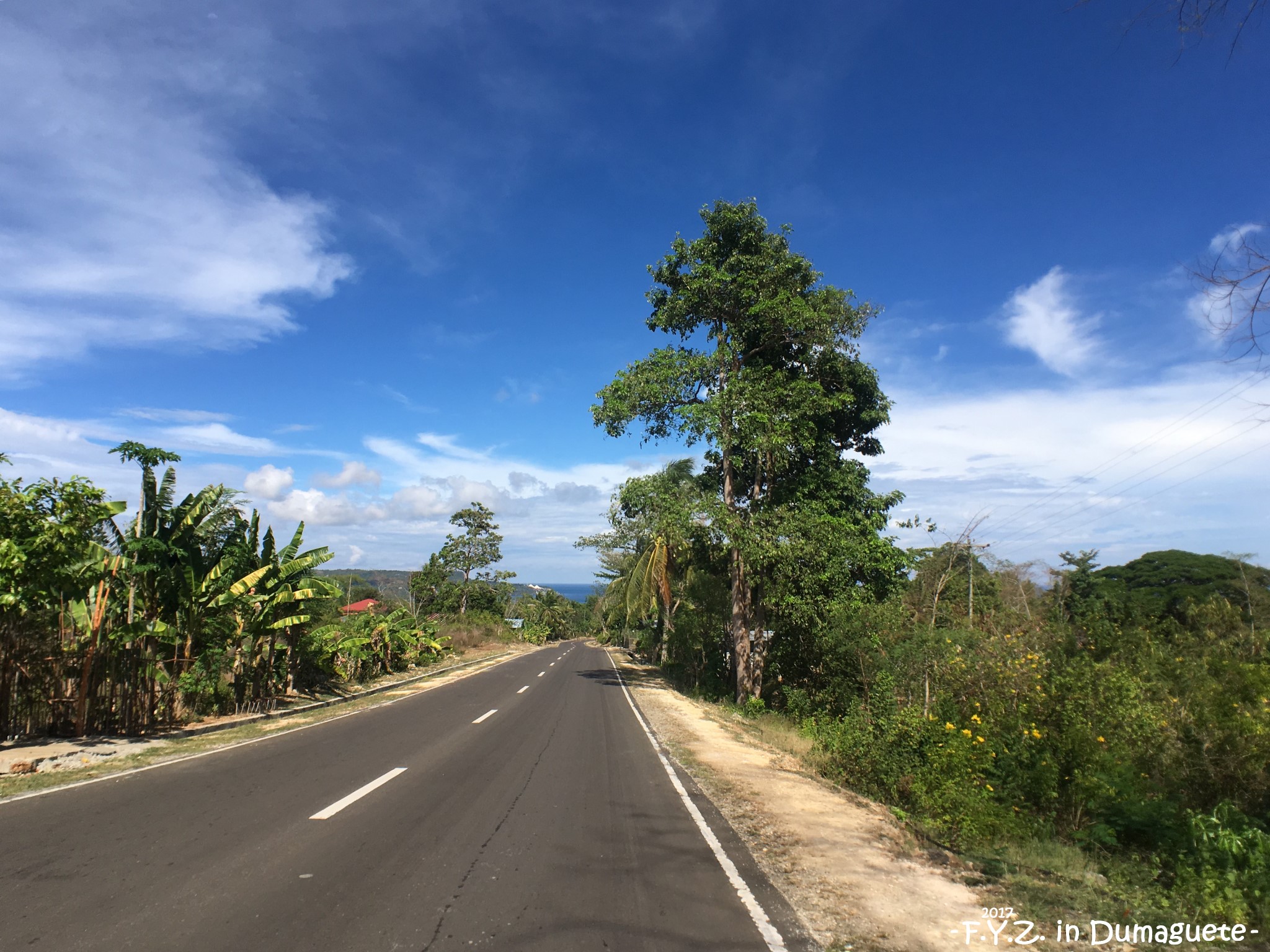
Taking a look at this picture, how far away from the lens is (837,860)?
6.21 meters

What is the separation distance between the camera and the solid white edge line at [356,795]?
6.90m

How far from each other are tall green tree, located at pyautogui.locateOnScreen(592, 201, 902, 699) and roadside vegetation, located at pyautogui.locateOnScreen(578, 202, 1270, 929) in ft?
0.31

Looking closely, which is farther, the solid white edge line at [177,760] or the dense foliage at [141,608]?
the dense foliage at [141,608]

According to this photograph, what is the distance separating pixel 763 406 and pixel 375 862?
57.6 feet

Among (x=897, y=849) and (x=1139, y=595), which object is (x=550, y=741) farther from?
(x=1139, y=595)

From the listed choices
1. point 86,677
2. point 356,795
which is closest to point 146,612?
point 86,677

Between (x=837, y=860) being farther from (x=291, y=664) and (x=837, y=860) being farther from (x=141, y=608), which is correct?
(x=291, y=664)

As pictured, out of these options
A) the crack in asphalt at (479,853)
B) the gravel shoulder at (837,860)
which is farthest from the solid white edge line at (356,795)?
the gravel shoulder at (837,860)

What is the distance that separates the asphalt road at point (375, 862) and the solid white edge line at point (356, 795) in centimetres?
3

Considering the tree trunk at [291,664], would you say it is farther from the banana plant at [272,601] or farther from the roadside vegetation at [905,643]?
the roadside vegetation at [905,643]

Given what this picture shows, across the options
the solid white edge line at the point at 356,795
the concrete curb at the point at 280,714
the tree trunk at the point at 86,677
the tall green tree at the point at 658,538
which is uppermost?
the tall green tree at the point at 658,538

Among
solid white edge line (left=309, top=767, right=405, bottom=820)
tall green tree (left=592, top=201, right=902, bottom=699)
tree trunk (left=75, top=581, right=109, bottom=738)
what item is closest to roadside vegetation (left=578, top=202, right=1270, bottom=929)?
tall green tree (left=592, top=201, right=902, bottom=699)

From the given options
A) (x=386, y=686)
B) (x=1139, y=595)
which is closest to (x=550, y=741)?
(x=386, y=686)

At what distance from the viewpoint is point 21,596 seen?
31.4 feet
